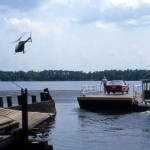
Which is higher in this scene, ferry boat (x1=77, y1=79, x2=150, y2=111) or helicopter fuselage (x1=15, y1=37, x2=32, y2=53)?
helicopter fuselage (x1=15, y1=37, x2=32, y2=53)

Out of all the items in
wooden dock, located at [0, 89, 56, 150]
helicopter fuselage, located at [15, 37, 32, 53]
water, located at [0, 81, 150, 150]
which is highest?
helicopter fuselage, located at [15, 37, 32, 53]

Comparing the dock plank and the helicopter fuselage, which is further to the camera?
the helicopter fuselage

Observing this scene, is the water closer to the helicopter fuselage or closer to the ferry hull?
the ferry hull

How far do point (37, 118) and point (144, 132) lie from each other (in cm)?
1007

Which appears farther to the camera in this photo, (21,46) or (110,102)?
(110,102)

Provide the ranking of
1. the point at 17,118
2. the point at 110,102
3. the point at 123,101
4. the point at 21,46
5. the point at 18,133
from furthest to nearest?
the point at 110,102, the point at 123,101, the point at 21,46, the point at 17,118, the point at 18,133

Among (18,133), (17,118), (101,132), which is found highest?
(17,118)

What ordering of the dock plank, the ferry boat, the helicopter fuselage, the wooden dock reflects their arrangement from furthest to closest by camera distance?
the ferry boat < the helicopter fuselage < the dock plank < the wooden dock

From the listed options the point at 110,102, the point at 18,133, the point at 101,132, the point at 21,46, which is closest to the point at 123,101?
the point at 110,102

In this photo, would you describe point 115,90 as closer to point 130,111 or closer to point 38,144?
point 130,111

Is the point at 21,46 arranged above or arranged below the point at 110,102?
above

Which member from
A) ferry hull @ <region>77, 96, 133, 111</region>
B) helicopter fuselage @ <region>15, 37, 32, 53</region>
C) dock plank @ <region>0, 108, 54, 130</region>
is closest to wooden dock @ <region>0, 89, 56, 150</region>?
dock plank @ <region>0, 108, 54, 130</region>

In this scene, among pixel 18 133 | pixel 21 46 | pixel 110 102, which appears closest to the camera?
pixel 18 133

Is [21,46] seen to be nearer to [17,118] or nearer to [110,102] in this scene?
[17,118]
